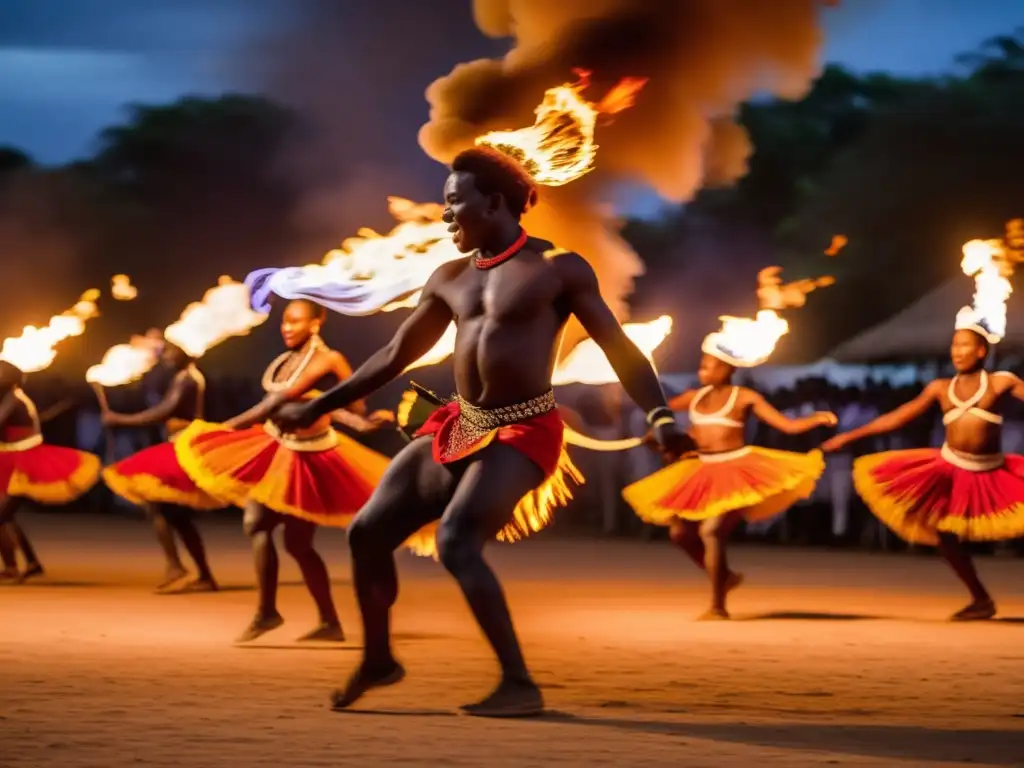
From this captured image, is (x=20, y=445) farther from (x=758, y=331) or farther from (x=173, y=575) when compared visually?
(x=758, y=331)

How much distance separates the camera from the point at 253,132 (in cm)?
5141

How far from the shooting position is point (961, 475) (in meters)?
12.1

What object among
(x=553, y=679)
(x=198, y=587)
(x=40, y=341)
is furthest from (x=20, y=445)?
(x=553, y=679)

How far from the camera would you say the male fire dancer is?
7.59 m

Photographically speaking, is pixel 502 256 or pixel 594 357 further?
pixel 594 357

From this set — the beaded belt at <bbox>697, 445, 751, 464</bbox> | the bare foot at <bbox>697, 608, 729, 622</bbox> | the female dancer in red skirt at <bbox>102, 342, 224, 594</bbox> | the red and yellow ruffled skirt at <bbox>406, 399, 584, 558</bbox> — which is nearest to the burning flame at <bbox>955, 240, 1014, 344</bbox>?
the beaded belt at <bbox>697, 445, 751, 464</bbox>

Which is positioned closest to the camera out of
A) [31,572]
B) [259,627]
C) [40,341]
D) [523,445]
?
[523,445]

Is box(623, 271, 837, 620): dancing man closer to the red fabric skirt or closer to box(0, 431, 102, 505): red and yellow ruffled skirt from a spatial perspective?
box(0, 431, 102, 505): red and yellow ruffled skirt

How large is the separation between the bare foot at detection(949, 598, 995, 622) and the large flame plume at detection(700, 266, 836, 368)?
1878 mm

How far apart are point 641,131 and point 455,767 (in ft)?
36.6

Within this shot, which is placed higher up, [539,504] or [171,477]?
[171,477]

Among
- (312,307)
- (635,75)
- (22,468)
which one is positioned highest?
(635,75)

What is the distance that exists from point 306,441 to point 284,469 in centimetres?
21

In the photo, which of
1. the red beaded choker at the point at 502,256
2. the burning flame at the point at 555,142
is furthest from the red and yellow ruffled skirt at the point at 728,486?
the red beaded choker at the point at 502,256
